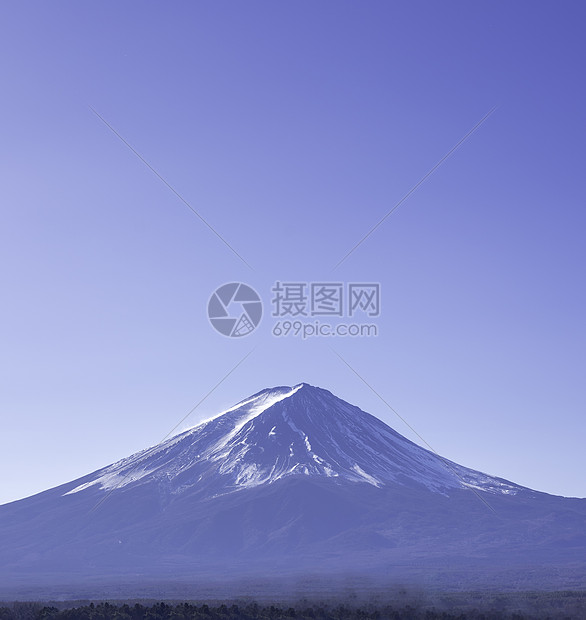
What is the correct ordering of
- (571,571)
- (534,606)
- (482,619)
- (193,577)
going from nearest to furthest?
1. (482,619)
2. (534,606)
3. (571,571)
4. (193,577)

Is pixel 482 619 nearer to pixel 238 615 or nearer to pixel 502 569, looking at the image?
pixel 238 615

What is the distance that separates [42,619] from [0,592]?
8606 centimetres

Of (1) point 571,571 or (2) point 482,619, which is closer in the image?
(2) point 482,619

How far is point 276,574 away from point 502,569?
171 feet

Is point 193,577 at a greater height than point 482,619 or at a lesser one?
greater

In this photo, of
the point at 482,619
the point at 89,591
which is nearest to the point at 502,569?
the point at 89,591

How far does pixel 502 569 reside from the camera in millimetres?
190500

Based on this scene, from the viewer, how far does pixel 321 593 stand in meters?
123

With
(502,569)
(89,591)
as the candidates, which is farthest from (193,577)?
(502,569)

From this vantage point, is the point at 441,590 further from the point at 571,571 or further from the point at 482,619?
the point at 571,571

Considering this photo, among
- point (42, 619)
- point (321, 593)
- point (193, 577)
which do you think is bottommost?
point (42, 619)

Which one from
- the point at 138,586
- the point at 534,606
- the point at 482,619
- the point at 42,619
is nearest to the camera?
the point at 42,619

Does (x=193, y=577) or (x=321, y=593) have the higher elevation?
(x=193, y=577)

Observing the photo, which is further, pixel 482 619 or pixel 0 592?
pixel 0 592
